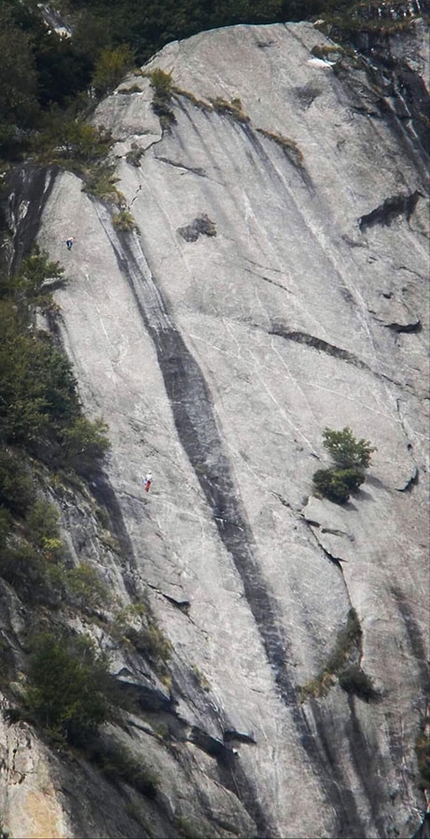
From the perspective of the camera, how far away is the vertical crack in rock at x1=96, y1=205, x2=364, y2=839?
26578mm

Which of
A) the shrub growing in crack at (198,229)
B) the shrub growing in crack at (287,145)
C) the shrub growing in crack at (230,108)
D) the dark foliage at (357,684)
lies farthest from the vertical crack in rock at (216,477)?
the shrub growing in crack at (287,145)

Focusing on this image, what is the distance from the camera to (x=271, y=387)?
3366 centimetres

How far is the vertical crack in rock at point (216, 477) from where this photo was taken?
26.6 metres

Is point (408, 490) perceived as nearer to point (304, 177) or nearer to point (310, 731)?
point (310, 731)

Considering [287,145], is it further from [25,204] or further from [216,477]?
[216,477]

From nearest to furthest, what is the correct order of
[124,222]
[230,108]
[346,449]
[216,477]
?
[216,477] → [346,449] → [124,222] → [230,108]

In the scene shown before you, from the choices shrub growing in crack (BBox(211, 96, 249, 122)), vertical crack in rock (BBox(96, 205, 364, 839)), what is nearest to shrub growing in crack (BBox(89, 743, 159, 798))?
vertical crack in rock (BBox(96, 205, 364, 839))

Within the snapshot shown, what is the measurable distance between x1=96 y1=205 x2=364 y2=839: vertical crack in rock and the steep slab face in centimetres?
6

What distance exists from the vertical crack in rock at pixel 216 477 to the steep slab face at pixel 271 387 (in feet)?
0.20

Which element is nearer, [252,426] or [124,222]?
[252,426]

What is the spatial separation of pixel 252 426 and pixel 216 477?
2333 millimetres

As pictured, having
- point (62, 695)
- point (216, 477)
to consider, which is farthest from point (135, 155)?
point (62, 695)

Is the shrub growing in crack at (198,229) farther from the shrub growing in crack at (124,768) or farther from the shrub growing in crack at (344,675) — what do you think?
the shrub growing in crack at (124,768)

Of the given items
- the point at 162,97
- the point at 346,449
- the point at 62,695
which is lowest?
the point at 346,449
